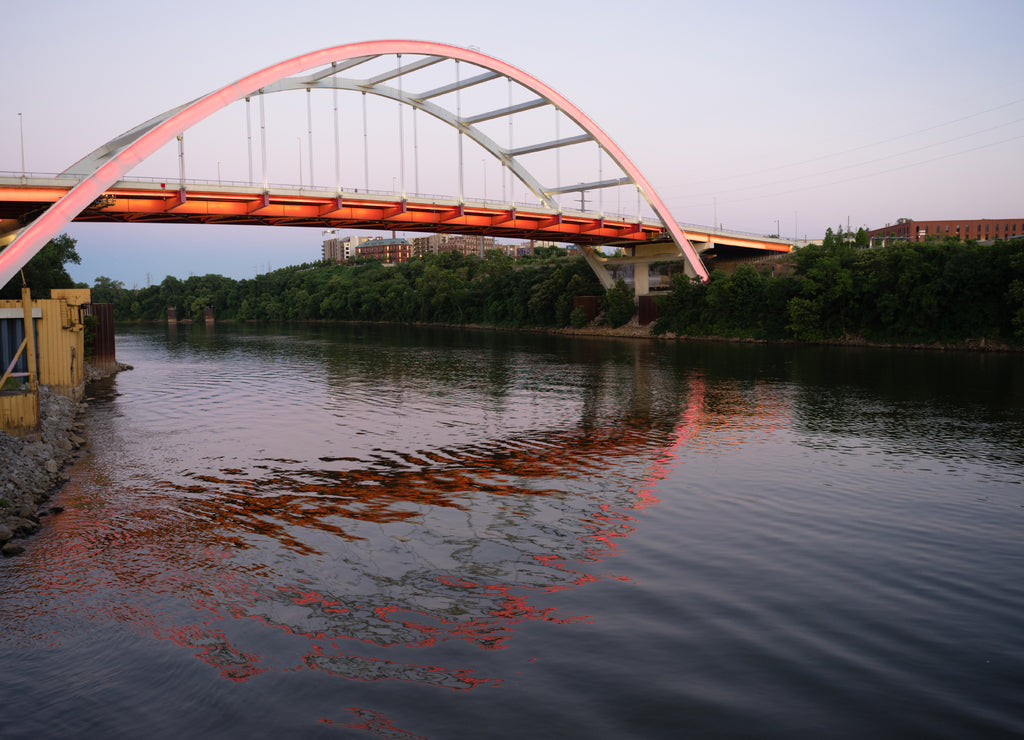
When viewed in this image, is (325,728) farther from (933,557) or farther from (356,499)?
(933,557)

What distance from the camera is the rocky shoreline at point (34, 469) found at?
988cm

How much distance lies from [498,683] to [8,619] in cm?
509

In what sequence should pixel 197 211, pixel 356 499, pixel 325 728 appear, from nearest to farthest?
1. pixel 325 728
2. pixel 356 499
3. pixel 197 211

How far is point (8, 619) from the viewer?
7391 millimetres

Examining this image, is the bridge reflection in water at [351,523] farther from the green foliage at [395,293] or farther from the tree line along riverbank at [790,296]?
the green foliage at [395,293]

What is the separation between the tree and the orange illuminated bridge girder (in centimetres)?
287

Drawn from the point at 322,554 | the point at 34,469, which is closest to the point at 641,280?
the point at 34,469

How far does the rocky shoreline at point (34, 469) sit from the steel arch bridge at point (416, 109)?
941cm

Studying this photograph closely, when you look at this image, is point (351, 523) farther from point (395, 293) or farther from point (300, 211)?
point (395, 293)

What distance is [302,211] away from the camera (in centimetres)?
3609

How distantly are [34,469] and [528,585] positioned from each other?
9365 mm

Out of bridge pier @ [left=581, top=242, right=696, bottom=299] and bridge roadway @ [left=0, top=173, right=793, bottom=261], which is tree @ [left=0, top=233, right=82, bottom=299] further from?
bridge pier @ [left=581, top=242, right=696, bottom=299]

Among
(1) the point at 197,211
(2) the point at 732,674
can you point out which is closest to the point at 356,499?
(2) the point at 732,674

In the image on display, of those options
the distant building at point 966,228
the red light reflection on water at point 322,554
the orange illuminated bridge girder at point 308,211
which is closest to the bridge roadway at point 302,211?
the orange illuminated bridge girder at point 308,211
